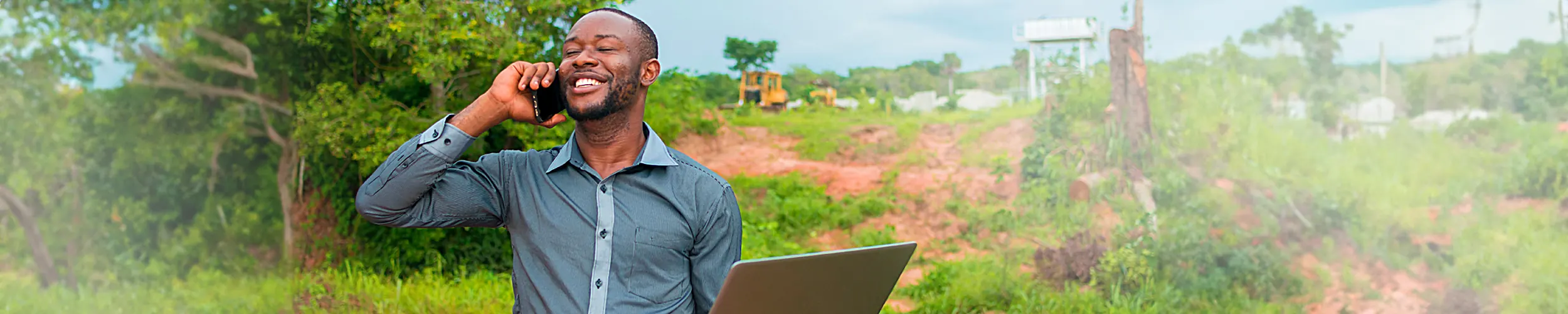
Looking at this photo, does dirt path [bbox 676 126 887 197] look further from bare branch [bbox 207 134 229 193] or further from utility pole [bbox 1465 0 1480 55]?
utility pole [bbox 1465 0 1480 55]

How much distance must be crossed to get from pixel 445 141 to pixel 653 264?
0.29 m

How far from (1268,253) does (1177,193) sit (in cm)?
51

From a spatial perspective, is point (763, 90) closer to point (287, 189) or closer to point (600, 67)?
point (287, 189)

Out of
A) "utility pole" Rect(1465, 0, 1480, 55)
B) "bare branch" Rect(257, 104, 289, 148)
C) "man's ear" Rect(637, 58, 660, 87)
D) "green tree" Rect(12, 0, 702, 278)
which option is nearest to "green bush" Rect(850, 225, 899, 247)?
"green tree" Rect(12, 0, 702, 278)

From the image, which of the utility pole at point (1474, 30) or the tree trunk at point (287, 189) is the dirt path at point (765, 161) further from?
the utility pole at point (1474, 30)

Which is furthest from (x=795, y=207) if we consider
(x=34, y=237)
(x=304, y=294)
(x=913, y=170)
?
(x=34, y=237)

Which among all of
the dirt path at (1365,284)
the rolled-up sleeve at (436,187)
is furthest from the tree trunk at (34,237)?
the dirt path at (1365,284)

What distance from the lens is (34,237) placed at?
4.38m

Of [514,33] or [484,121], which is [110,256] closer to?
[514,33]

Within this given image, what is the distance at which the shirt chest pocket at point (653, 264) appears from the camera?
1.33m

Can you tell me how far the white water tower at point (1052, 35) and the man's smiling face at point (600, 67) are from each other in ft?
15.3

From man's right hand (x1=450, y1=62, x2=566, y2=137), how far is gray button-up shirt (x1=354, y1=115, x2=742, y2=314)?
19mm

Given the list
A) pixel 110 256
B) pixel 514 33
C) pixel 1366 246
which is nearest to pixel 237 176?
pixel 110 256

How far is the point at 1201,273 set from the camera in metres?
5.04
